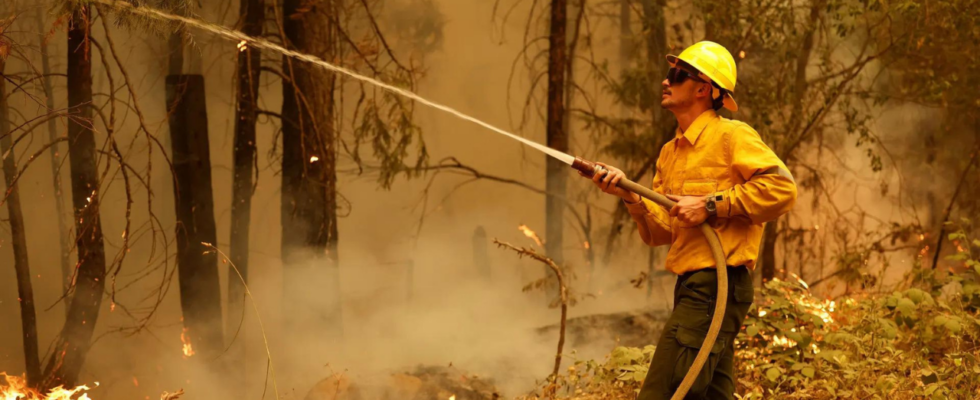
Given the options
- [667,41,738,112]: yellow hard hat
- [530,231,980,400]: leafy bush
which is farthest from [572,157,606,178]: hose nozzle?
[530,231,980,400]: leafy bush

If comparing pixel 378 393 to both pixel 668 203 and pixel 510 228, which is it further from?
pixel 668 203

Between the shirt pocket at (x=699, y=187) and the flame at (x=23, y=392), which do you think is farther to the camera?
the flame at (x=23, y=392)

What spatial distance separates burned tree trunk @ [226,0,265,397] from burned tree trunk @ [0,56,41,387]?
2.80 ft

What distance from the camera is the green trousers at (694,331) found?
263cm

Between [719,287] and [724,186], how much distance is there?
337mm

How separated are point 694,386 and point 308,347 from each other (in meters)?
2.30

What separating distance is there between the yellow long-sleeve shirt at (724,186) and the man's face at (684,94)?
7cm

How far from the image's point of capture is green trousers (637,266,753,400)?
2627 mm

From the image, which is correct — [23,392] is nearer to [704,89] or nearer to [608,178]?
[608,178]

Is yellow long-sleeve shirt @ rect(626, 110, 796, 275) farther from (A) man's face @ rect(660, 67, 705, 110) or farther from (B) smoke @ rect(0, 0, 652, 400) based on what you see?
(B) smoke @ rect(0, 0, 652, 400)

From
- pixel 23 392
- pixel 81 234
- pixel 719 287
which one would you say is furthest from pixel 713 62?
pixel 23 392

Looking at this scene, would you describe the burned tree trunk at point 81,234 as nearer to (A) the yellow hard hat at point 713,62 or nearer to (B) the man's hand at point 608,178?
(B) the man's hand at point 608,178

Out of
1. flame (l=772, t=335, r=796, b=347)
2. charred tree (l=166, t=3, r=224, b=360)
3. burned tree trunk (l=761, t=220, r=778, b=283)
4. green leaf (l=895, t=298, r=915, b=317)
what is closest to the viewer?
charred tree (l=166, t=3, r=224, b=360)

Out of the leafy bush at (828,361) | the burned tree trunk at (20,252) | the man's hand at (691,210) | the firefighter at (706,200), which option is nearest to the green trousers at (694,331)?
the firefighter at (706,200)
